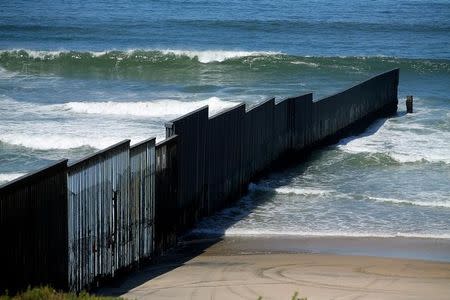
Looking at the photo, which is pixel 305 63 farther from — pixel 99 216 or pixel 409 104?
pixel 99 216

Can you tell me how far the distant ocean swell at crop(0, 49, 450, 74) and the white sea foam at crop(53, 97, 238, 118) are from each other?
469 inches

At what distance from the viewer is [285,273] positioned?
52.6ft

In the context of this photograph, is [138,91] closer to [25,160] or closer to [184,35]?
[25,160]

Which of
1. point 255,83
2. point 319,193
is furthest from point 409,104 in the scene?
point 319,193

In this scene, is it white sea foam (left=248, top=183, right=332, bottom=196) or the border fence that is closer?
the border fence

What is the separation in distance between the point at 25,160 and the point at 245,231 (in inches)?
319

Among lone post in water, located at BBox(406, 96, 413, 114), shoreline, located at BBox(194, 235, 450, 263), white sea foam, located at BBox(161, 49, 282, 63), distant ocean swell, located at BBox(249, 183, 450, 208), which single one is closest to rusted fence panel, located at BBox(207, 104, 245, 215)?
distant ocean swell, located at BBox(249, 183, 450, 208)

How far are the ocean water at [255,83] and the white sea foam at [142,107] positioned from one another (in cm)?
7

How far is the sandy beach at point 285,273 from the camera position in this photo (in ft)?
48.8

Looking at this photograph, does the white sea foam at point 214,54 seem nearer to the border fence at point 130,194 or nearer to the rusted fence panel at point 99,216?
the border fence at point 130,194

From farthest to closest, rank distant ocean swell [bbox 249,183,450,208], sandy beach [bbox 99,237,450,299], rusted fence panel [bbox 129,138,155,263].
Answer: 1. distant ocean swell [bbox 249,183,450,208]
2. rusted fence panel [bbox 129,138,155,263]
3. sandy beach [bbox 99,237,450,299]

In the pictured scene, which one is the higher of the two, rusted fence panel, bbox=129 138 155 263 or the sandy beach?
rusted fence panel, bbox=129 138 155 263

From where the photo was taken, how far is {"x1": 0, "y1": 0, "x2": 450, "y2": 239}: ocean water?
21.2m

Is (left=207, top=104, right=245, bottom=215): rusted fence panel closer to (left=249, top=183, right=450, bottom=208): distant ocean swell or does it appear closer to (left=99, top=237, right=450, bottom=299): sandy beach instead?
(left=249, top=183, right=450, bottom=208): distant ocean swell
